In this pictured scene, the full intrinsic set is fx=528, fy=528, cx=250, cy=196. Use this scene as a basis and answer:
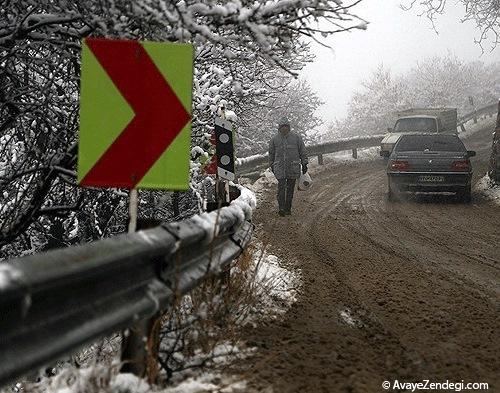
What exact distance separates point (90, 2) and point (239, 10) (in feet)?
3.64

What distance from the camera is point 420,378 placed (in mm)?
3102

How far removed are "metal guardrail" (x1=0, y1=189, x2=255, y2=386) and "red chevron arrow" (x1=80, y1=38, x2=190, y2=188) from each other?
0.46 meters

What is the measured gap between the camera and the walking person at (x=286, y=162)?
36.2 ft

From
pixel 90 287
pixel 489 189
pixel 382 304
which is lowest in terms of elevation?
pixel 489 189

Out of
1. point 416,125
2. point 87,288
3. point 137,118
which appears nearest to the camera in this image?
point 87,288

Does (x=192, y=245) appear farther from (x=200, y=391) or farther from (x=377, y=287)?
(x=377, y=287)

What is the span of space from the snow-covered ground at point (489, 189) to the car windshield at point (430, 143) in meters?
1.34

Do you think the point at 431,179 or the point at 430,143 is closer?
the point at 431,179

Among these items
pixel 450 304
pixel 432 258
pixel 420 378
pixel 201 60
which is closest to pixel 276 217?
pixel 432 258

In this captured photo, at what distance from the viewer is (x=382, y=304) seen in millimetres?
4770

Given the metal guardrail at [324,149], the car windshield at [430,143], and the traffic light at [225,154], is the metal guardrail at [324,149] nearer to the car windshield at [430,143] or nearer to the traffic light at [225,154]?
the car windshield at [430,143]

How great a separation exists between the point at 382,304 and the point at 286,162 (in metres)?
6.54

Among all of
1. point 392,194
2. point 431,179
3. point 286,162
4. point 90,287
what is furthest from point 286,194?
point 90,287

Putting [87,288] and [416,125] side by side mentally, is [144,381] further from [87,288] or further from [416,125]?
[416,125]
